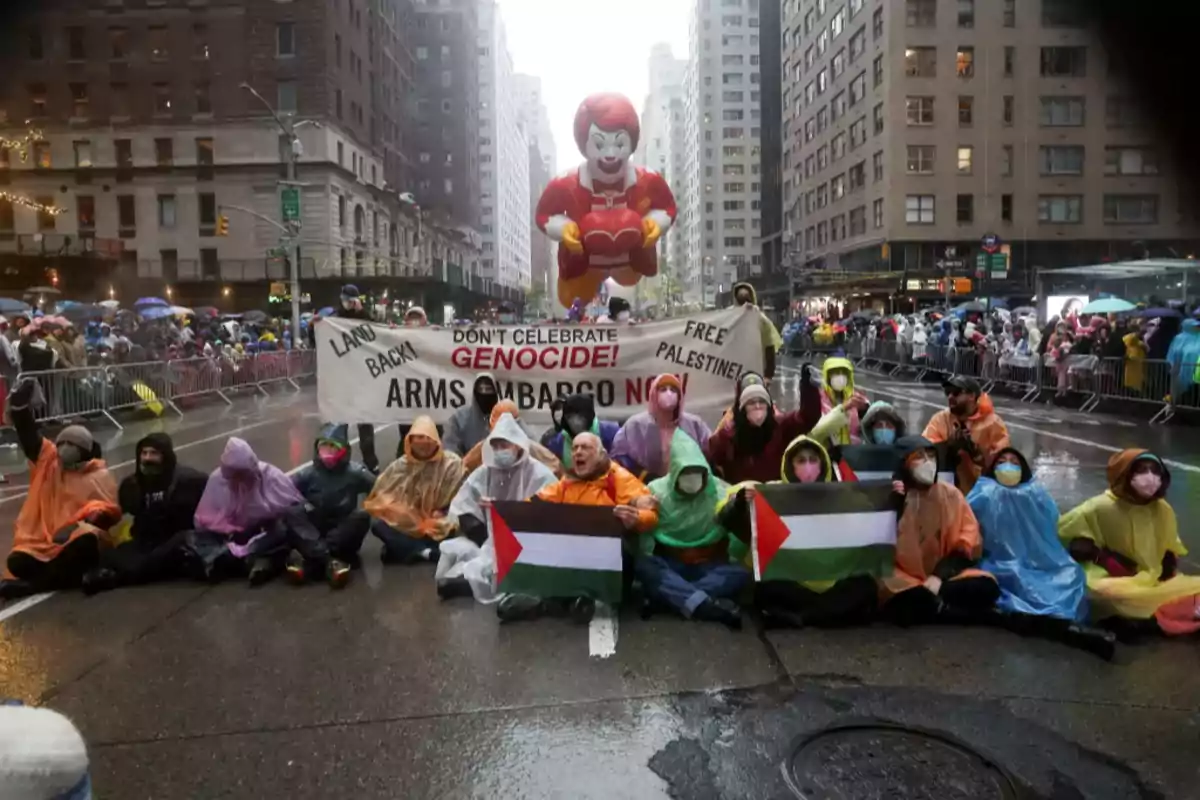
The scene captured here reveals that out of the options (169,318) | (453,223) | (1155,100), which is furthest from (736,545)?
(453,223)

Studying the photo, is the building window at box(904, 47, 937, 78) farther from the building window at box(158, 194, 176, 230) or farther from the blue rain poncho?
the blue rain poncho

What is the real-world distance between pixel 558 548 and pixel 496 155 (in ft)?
447

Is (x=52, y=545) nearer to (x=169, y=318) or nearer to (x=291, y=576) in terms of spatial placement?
(x=291, y=576)

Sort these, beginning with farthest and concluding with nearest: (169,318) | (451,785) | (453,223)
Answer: (453,223) < (169,318) < (451,785)

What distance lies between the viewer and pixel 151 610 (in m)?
5.93

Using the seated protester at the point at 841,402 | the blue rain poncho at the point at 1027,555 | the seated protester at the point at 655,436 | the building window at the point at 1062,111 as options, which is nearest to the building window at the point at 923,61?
the building window at the point at 1062,111

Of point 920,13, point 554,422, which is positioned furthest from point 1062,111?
point 554,422

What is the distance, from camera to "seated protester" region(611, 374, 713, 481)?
7007mm

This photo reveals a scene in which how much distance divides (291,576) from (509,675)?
2364 mm

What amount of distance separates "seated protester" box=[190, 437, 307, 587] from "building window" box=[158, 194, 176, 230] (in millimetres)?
52373

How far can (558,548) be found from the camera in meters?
5.53

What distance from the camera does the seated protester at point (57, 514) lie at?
6309 mm

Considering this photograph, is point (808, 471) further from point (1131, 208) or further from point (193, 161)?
point (193, 161)

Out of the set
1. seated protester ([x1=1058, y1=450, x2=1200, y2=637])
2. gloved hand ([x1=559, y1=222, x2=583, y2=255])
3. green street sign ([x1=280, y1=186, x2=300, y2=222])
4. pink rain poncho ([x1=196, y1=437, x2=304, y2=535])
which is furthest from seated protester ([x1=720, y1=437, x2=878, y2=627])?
green street sign ([x1=280, y1=186, x2=300, y2=222])
